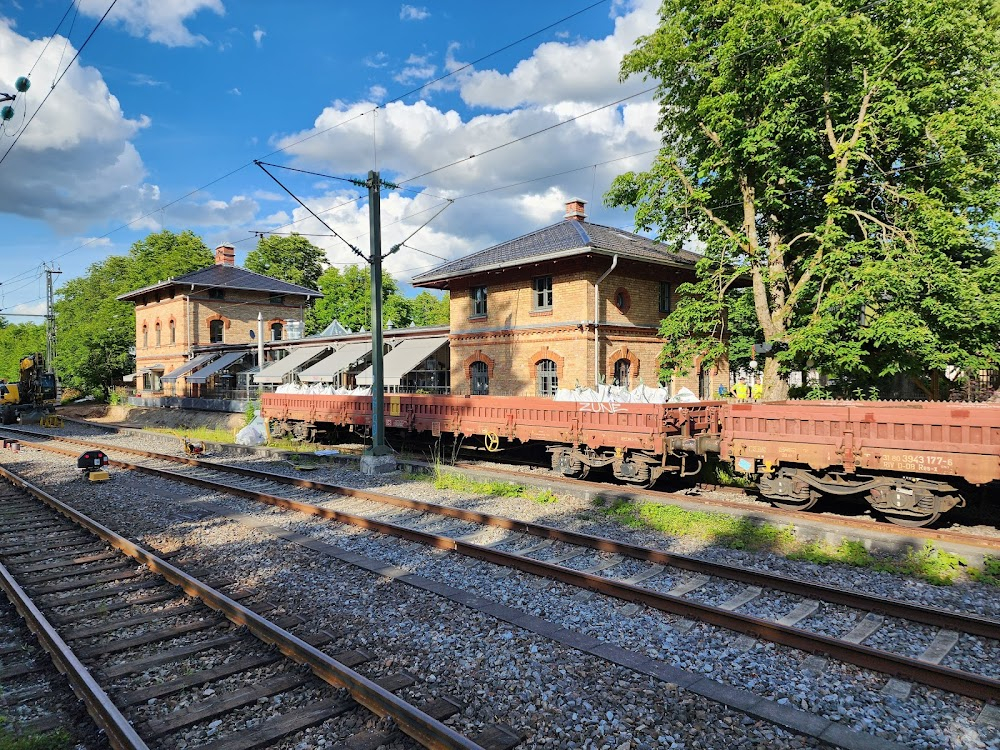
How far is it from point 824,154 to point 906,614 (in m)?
15.3

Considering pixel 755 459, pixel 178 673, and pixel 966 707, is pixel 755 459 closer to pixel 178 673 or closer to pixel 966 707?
pixel 966 707

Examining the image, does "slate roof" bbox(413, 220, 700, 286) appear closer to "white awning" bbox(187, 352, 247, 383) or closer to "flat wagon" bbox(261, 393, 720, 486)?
"flat wagon" bbox(261, 393, 720, 486)

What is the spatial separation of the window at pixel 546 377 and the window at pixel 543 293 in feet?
6.25

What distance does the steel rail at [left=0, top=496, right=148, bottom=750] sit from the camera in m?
3.97

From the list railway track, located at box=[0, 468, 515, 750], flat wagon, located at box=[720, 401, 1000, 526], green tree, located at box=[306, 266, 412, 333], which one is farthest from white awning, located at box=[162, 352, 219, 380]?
flat wagon, located at box=[720, 401, 1000, 526]

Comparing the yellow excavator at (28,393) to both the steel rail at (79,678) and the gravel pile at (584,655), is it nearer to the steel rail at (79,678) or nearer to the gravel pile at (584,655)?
the gravel pile at (584,655)

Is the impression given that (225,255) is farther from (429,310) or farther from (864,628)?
(864,628)

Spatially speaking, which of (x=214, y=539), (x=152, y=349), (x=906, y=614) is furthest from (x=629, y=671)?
(x=152, y=349)

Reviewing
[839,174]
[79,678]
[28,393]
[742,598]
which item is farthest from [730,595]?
[28,393]

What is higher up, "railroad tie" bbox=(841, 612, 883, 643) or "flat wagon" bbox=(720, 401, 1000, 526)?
"flat wagon" bbox=(720, 401, 1000, 526)

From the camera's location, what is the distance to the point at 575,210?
25.0 meters

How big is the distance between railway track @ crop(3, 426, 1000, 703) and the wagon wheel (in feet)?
12.6

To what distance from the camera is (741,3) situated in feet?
51.1

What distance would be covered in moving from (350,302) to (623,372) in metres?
38.4
